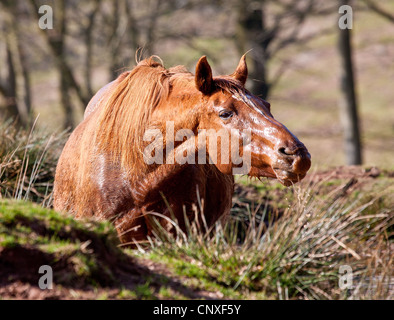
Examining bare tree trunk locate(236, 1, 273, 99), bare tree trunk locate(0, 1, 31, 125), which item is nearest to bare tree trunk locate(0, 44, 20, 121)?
bare tree trunk locate(0, 1, 31, 125)

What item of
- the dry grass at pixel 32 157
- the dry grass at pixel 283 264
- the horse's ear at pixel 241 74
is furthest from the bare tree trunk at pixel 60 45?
the dry grass at pixel 283 264

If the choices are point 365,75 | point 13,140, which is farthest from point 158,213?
point 365,75

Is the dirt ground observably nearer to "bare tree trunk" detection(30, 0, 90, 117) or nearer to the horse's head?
the horse's head

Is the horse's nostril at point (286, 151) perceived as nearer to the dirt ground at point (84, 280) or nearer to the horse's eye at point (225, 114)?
the horse's eye at point (225, 114)

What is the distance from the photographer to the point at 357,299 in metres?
4.23

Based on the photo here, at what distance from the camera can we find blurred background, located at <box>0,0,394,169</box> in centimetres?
1453

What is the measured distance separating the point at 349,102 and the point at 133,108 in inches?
396

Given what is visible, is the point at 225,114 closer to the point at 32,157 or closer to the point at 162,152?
the point at 162,152

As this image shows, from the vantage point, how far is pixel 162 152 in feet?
16.5

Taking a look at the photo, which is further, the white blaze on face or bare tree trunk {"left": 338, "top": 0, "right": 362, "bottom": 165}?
bare tree trunk {"left": 338, "top": 0, "right": 362, "bottom": 165}

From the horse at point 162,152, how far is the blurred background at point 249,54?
9.09ft

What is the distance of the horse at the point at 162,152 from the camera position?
188 inches
